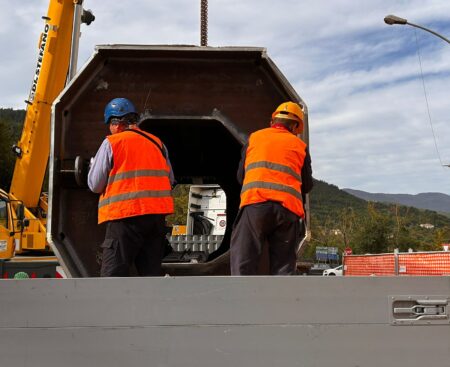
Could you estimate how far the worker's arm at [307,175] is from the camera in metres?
3.85

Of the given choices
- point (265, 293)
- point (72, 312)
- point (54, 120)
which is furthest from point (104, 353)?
point (54, 120)

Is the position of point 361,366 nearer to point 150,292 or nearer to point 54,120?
point 150,292

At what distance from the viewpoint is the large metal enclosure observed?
412cm

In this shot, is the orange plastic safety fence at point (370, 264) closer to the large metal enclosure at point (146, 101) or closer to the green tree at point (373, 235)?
the large metal enclosure at point (146, 101)

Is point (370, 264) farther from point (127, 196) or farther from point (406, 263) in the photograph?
point (127, 196)

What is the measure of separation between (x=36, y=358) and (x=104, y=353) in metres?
0.24

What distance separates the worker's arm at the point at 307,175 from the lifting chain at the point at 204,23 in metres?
2.28

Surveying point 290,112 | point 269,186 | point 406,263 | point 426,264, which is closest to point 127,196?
point 269,186

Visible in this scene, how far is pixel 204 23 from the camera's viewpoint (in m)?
5.81

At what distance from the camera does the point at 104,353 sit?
2109mm

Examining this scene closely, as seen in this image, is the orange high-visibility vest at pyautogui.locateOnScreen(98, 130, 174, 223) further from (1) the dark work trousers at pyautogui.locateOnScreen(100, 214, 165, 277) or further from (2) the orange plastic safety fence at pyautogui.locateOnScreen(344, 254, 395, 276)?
(2) the orange plastic safety fence at pyautogui.locateOnScreen(344, 254, 395, 276)

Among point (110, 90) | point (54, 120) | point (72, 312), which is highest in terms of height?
point (110, 90)

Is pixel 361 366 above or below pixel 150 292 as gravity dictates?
below

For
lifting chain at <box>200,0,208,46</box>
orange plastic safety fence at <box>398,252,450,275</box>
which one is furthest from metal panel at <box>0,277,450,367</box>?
orange plastic safety fence at <box>398,252,450,275</box>
